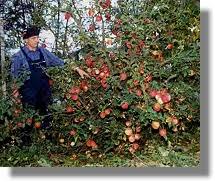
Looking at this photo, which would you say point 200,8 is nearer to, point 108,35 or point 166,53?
point 166,53

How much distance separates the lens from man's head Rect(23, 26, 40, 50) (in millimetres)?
2607

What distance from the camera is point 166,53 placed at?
2615mm

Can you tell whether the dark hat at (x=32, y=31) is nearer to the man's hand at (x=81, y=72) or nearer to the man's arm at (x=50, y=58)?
the man's arm at (x=50, y=58)

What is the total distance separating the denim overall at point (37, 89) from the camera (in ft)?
8.57

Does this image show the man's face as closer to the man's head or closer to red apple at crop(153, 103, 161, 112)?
the man's head

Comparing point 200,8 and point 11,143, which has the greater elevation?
point 200,8

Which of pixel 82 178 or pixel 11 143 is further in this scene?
pixel 11 143

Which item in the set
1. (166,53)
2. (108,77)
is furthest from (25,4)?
(166,53)

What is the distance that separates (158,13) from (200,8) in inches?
8.3

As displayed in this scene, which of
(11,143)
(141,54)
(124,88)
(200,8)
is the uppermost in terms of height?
(200,8)

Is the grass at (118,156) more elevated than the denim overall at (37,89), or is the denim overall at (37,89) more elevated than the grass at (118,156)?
the denim overall at (37,89)

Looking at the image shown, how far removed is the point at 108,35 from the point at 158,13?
0.27 m

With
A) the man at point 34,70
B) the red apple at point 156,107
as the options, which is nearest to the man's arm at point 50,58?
the man at point 34,70

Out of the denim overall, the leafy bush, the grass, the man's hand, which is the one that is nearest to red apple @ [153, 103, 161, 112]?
the leafy bush
